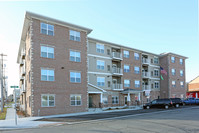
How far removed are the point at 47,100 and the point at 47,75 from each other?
9.85 ft

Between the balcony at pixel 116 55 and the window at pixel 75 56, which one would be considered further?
the balcony at pixel 116 55

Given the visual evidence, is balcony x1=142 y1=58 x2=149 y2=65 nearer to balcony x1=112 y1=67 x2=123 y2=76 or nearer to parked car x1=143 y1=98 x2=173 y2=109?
balcony x1=112 y1=67 x2=123 y2=76

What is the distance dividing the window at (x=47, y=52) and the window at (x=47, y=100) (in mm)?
4818

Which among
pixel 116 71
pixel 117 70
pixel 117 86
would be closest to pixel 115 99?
pixel 117 86

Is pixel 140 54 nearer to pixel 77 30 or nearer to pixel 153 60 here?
pixel 153 60

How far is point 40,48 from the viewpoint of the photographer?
22.7m

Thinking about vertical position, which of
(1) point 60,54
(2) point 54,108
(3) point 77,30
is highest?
(3) point 77,30

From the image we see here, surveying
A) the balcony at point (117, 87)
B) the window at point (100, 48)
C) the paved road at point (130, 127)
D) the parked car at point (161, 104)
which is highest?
the window at point (100, 48)

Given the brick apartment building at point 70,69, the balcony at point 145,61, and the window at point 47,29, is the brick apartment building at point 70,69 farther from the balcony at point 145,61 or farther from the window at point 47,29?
the balcony at point 145,61

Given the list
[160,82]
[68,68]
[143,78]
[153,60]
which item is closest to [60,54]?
[68,68]

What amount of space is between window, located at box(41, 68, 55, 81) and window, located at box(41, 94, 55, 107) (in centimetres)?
199

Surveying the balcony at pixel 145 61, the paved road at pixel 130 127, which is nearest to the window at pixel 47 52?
the paved road at pixel 130 127

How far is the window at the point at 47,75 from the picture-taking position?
22.6 meters

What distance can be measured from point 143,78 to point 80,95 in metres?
18.9
